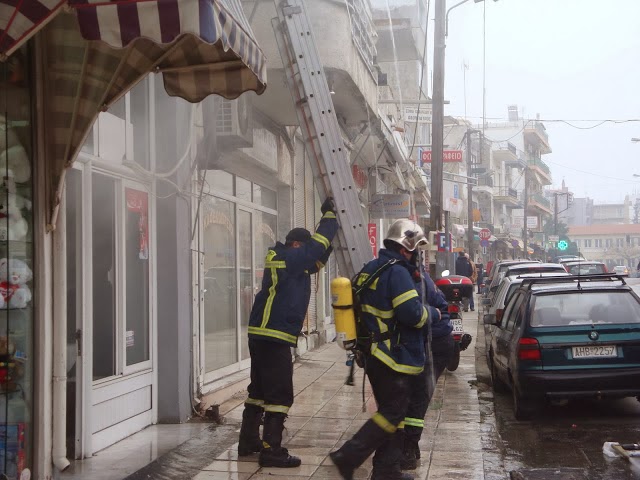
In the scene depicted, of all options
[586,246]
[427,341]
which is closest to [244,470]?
[427,341]

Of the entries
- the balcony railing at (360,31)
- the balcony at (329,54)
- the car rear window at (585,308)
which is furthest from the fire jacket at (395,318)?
the balcony railing at (360,31)

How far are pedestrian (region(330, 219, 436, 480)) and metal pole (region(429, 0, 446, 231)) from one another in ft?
40.6

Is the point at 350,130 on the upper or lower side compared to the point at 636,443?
upper

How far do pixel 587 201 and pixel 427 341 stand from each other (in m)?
158

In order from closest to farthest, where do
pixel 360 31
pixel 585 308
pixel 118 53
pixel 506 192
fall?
pixel 118 53, pixel 585 308, pixel 360 31, pixel 506 192

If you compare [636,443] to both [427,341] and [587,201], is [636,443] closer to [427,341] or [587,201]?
[427,341]

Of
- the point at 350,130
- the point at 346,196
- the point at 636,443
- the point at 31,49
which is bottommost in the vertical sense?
the point at 636,443

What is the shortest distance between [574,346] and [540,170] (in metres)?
91.2

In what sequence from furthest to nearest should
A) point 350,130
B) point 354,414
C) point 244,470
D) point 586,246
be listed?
point 586,246 < point 350,130 < point 354,414 < point 244,470

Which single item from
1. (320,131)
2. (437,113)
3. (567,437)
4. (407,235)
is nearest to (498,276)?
(437,113)

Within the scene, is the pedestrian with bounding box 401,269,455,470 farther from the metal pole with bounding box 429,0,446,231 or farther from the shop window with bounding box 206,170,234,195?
the metal pole with bounding box 429,0,446,231

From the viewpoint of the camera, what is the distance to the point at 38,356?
5.76 m

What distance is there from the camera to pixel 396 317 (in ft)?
19.7

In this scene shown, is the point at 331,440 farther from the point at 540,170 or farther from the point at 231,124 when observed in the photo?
the point at 540,170
